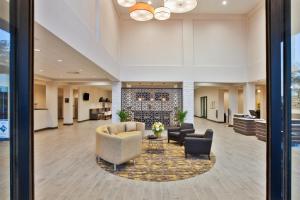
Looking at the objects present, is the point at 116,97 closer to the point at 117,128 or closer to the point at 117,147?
the point at 117,128

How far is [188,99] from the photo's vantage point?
11.4m

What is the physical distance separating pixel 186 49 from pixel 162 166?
8.15 metres

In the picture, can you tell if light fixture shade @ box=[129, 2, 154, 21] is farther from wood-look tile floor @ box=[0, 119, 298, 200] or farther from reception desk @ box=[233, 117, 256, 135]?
reception desk @ box=[233, 117, 256, 135]

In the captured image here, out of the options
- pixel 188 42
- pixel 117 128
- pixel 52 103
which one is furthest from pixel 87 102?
pixel 117 128

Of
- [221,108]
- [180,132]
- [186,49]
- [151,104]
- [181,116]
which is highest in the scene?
[186,49]

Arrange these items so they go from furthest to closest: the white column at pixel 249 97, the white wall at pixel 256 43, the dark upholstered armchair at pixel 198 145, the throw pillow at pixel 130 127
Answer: the white column at pixel 249 97, the white wall at pixel 256 43, the throw pillow at pixel 130 127, the dark upholstered armchair at pixel 198 145

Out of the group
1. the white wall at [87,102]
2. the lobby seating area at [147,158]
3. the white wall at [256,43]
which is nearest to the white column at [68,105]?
the white wall at [87,102]

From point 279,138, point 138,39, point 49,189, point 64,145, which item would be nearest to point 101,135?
point 49,189

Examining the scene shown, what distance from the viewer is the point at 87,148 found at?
663 cm

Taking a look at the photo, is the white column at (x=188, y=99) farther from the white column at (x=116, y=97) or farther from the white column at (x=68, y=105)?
the white column at (x=68, y=105)

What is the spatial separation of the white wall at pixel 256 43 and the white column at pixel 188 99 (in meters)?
3.27

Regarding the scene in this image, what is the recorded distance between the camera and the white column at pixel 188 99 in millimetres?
11320

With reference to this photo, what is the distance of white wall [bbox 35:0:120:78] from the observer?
3.13 metres

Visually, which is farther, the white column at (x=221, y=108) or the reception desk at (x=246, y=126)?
the white column at (x=221, y=108)
